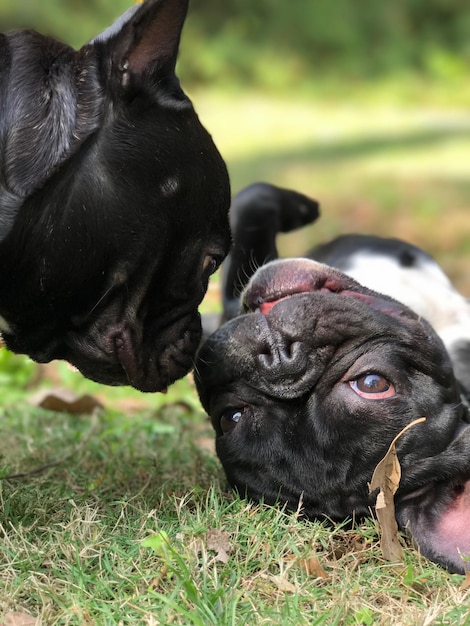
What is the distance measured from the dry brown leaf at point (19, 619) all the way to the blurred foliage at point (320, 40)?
16.4 meters

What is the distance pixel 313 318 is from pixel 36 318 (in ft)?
3.63

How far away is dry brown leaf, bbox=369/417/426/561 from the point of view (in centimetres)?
334

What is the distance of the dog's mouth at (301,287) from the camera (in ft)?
13.0

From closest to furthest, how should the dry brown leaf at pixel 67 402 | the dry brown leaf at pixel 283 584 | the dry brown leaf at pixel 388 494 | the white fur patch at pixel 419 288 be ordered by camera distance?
1. the dry brown leaf at pixel 283 584
2. the dry brown leaf at pixel 388 494
3. the white fur patch at pixel 419 288
4. the dry brown leaf at pixel 67 402

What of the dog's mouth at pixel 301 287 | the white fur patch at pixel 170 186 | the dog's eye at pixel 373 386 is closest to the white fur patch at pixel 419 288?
the dog's mouth at pixel 301 287

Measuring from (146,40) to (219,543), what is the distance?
72.8 inches

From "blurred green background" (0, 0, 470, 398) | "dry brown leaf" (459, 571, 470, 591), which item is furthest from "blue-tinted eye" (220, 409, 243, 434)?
"blurred green background" (0, 0, 470, 398)

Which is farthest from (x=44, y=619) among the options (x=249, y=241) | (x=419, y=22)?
(x=419, y=22)

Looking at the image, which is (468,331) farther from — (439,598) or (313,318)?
(439,598)

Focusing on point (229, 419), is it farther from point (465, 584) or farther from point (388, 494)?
point (465, 584)

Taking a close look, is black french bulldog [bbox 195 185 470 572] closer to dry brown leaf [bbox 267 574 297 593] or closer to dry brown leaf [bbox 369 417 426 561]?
dry brown leaf [bbox 369 417 426 561]

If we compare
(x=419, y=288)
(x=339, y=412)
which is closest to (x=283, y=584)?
(x=339, y=412)

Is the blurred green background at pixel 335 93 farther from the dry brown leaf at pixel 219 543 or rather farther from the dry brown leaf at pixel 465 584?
the dry brown leaf at pixel 465 584

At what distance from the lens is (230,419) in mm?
3799
